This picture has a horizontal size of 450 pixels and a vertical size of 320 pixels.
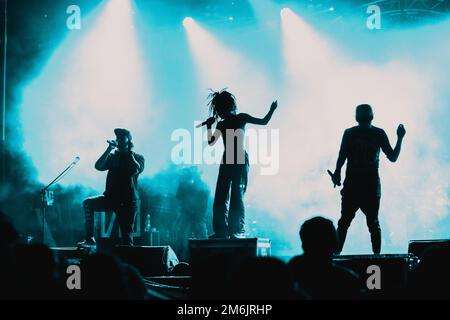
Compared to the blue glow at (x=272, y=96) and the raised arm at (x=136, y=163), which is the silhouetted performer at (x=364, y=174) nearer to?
the raised arm at (x=136, y=163)

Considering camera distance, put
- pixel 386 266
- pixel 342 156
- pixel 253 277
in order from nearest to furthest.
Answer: pixel 253 277 → pixel 386 266 → pixel 342 156

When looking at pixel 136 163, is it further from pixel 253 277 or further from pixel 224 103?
pixel 253 277

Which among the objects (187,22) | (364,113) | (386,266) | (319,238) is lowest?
(386,266)

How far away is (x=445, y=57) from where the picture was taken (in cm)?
1360

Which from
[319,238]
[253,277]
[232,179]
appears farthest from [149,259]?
[253,277]

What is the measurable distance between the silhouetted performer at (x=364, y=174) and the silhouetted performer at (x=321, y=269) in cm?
335

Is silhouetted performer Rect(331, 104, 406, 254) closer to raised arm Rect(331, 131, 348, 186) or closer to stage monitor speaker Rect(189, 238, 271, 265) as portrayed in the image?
raised arm Rect(331, 131, 348, 186)

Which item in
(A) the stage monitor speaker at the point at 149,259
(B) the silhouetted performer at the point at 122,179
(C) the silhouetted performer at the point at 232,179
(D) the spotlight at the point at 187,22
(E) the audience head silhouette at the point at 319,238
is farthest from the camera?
(D) the spotlight at the point at 187,22

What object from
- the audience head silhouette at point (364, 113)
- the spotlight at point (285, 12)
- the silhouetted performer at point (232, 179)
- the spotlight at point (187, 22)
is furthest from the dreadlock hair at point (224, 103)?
the spotlight at point (187, 22)

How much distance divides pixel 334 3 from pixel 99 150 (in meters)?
6.76

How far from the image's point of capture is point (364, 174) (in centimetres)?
686

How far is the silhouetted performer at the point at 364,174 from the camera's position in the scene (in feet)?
22.4

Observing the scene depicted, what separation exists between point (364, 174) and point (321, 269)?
360 cm

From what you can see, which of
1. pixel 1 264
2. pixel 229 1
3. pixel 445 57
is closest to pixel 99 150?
pixel 229 1
